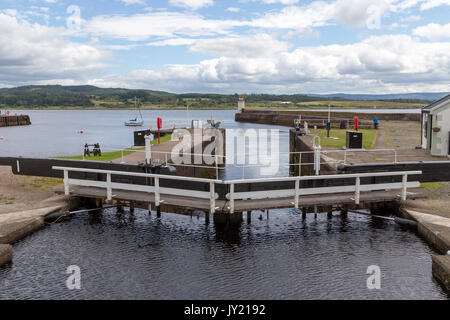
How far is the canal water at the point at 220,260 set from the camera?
10055mm

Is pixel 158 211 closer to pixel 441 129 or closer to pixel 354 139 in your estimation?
pixel 354 139

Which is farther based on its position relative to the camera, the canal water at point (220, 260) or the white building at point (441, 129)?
the white building at point (441, 129)

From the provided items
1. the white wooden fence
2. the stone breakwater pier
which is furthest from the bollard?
the stone breakwater pier

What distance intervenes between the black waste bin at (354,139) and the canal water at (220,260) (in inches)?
382

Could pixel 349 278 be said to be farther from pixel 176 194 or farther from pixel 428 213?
pixel 176 194

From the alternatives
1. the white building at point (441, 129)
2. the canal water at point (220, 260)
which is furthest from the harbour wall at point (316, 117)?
the canal water at point (220, 260)

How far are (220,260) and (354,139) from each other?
15942 mm

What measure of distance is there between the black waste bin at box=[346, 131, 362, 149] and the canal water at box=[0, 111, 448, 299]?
31.8ft

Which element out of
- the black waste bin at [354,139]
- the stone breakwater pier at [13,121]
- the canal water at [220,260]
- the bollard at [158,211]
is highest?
the stone breakwater pier at [13,121]

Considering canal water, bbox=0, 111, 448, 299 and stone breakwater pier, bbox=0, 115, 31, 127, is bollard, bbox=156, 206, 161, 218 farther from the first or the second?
stone breakwater pier, bbox=0, 115, 31, 127

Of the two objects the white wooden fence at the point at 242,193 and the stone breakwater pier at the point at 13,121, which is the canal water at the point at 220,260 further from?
the stone breakwater pier at the point at 13,121

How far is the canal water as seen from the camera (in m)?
10.1
